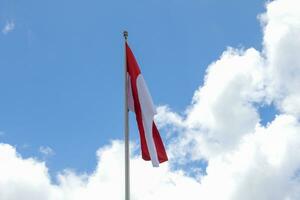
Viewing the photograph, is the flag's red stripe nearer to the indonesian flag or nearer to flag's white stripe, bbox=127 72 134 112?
the indonesian flag

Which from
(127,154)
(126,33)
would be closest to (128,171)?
(127,154)

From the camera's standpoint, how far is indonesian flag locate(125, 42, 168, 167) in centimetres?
3058

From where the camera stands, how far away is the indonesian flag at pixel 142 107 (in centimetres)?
3058

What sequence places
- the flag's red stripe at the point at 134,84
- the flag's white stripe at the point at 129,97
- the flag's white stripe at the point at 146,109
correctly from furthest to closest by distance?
the flag's white stripe at the point at 129,97, the flag's red stripe at the point at 134,84, the flag's white stripe at the point at 146,109

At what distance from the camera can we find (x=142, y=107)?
31.0 metres

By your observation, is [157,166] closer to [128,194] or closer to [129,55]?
[128,194]

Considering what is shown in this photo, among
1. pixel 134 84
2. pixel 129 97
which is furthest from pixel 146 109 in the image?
pixel 134 84

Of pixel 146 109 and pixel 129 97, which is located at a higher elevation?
pixel 129 97

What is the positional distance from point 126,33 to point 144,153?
20.9 ft

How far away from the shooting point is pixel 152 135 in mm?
30688

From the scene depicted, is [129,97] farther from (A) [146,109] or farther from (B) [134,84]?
(A) [146,109]

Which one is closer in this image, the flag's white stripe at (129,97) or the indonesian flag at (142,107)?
the indonesian flag at (142,107)

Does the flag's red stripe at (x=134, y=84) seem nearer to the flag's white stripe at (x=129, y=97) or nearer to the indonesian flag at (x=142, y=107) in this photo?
the indonesian flag at (x=142, y=107)

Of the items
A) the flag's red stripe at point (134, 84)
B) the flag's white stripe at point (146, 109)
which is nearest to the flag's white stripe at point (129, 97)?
the flag's red stripe at point (134, 84)
